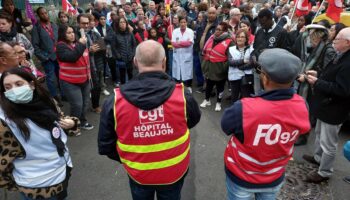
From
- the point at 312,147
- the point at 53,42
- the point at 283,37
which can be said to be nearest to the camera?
the point at 312,147

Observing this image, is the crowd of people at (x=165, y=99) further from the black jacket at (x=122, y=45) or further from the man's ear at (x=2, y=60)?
the black jacket at (x=122, y=45)

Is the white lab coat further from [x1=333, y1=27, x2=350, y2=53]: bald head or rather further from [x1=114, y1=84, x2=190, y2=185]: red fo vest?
[x1=114, y1=84, x2=190, y2=185]: red fo vest

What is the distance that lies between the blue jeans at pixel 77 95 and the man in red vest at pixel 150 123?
9.68 feet

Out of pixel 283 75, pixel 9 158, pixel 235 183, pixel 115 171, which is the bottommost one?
pixel 115 171

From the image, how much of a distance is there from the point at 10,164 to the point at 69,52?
8.87 feet

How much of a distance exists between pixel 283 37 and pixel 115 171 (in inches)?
143

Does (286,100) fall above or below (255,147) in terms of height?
above

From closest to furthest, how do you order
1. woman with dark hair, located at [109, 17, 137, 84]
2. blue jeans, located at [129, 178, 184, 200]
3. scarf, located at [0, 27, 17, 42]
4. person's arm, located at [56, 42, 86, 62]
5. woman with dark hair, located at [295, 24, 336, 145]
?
1. blue jeans, located at [129, 178, 184, 200]
2. woman with dark hair, located at [295, 24, 336, 145]
3. person's arm, located at [56, 42, 86, 62]
4. scarf, located at [0, 27, 17, 42]
5. woman with dark hair, located at [109, 17, 137, 84]

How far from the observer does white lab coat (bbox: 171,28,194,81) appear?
22.4 ft

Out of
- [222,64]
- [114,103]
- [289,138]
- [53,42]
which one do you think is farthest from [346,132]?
[53,42]

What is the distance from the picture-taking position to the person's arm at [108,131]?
6.61 ft

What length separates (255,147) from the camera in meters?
2.03

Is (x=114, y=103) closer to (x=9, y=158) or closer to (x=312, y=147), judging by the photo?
(x=9, y=158)

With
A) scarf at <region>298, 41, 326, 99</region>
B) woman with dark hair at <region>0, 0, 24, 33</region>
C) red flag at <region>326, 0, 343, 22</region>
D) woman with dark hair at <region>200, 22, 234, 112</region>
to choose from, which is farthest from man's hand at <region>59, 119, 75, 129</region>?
red flag at <region>326, 0, 343, 22</region>
